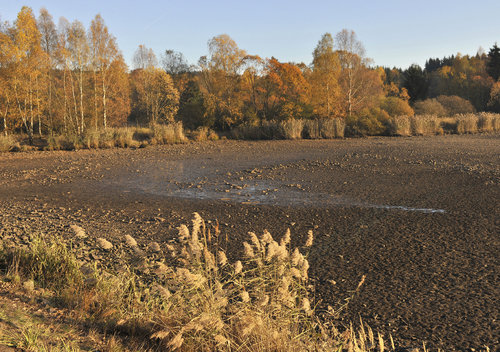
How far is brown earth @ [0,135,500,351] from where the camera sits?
412 centimetres

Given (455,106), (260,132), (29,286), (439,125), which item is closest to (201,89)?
(260,132)

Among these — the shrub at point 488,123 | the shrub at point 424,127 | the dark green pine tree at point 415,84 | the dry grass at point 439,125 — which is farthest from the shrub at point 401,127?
the dark green pine tree at point 415,84

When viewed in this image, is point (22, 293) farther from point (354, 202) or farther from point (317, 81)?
point (317, 81)

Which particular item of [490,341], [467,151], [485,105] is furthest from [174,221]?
[485,105]

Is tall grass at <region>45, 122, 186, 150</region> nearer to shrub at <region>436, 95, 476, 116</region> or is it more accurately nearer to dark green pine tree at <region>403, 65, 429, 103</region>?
shrub at <region>436, 95, 476, 116</region>

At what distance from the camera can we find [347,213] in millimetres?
7574

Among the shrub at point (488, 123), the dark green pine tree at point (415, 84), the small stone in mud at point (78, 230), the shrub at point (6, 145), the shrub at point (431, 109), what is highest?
the dark green pine tree at point (415, 84)

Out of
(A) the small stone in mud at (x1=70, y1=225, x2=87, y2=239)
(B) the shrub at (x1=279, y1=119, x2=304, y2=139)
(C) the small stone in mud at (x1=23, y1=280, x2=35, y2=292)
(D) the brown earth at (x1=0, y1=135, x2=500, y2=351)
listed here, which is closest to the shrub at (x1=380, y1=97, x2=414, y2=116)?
(B) the shrub at (x1=279, y1=119, x2=304, y2=139)

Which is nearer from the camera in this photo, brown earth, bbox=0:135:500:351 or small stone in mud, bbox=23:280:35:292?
small stone in mud, bbox=23:280:35:292

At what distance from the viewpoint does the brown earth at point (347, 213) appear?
4125 millimetres

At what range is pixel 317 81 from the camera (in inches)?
1142

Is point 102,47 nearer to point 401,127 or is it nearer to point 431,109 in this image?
point 401,127

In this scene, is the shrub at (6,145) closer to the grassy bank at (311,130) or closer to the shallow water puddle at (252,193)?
the grassy bank at (311,130)

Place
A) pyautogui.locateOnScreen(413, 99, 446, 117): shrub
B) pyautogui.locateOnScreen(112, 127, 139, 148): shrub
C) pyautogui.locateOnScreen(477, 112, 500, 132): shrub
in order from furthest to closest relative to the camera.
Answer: pyautogui.locateOnScreen(413, 99, 446, 117): shrub
pyautogui.locateOnScreen(477, 112, 500, 132): shrub
pyautogui.locateOnScreen(112, 127, 139, 148): shrub
